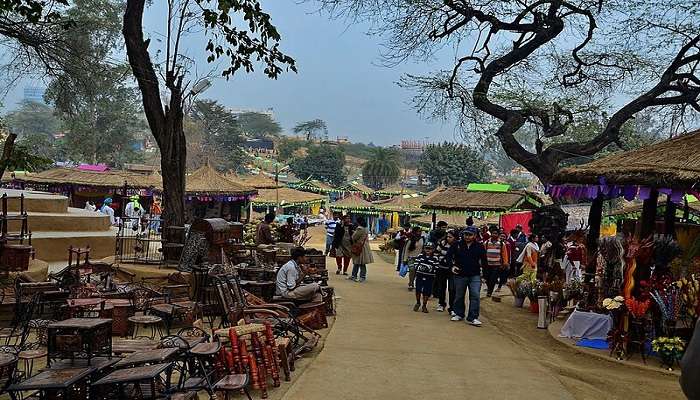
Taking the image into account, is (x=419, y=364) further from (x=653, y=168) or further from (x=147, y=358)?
(x=653, y=168)

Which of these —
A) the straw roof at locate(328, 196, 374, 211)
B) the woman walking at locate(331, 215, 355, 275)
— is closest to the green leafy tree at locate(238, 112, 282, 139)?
the straw roof at locate(328, 196, 374, 211)

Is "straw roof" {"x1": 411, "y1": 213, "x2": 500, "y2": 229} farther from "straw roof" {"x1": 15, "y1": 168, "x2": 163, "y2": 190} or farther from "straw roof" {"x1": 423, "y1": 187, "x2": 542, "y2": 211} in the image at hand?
"straw roof" {"x1": 15, "y1": 168, "x2": 163, "y2": 190}

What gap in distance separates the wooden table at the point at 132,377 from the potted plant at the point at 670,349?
673 cm

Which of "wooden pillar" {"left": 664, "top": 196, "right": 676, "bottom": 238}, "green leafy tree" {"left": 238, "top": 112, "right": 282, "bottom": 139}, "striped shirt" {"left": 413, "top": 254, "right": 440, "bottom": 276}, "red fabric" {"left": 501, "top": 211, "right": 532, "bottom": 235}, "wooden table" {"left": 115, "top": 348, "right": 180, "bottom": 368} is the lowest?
"wooden table" {"left": 115, "top": 348, "right": 180, "bottom": 368}

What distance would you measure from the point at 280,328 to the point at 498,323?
5.68 meters

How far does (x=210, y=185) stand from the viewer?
111 feet

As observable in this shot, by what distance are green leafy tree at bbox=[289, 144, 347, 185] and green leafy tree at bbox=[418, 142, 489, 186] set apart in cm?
1210

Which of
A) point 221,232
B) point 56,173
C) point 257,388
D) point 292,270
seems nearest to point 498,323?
point 292,270

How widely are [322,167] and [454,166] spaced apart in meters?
16.6

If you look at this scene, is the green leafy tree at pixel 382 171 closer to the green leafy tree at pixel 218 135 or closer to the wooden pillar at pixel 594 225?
the green leafy tree at pixel 218 135

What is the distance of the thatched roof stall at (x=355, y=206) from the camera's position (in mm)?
46537

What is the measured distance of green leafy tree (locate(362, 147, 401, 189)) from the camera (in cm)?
7862

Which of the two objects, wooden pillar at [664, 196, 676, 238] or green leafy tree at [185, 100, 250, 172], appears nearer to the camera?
wooden pillar at [664, 196, 676, 238]

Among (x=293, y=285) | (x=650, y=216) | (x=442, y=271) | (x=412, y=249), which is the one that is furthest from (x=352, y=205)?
(x=293, y=285)
